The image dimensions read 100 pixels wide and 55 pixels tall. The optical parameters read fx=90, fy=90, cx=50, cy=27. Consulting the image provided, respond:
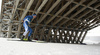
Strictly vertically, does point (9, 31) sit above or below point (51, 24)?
below

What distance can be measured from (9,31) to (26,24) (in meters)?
4.29

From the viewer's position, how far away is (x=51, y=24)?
1029 cm

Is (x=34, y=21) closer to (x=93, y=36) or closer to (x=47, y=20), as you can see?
(x=47, y=20)

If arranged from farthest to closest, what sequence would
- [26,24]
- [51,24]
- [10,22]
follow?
[51,24], [10,22], [26,24]

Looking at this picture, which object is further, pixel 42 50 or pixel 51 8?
pixel 51 8

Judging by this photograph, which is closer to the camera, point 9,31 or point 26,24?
point 26,24

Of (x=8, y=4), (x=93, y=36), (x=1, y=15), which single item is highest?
(x=8, y=4)

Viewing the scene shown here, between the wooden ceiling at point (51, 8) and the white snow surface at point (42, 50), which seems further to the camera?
the wooden ceiling at point (51, 8)

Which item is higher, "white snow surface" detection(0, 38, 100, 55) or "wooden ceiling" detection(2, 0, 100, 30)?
"wooden ceiling" detection(2, 0, 100, 30)

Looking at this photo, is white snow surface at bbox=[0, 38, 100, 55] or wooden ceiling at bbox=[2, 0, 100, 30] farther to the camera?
wooden ceiling at bbox=[2, 0, 100, 30]

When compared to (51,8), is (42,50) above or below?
below

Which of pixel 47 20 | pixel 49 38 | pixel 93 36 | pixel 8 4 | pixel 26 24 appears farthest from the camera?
pixel 93 36

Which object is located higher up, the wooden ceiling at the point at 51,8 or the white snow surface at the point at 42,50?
the wooden ceiling at the point at 51,8

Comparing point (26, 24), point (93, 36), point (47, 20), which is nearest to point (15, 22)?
point (47, 20)
